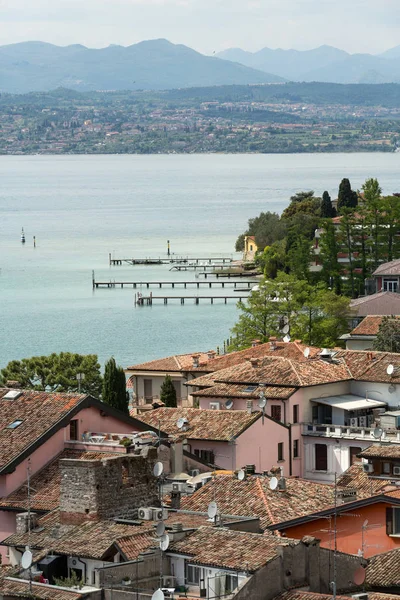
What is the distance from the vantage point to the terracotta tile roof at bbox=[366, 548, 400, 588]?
17.8 m

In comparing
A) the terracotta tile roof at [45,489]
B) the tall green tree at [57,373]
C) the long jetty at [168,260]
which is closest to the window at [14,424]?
the terracotta tile roof at [45,489]

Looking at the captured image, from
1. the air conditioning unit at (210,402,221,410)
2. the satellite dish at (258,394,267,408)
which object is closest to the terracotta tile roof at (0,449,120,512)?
the satellite dish at (258,394,267,408)

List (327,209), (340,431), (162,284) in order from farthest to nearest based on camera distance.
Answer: (162,284) → (327,209) → (340,431)

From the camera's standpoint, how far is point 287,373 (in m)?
35.8

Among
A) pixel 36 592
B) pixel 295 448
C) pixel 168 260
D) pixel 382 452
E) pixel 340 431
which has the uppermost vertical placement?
pixel 36 592

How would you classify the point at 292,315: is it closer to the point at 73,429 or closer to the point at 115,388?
the point at 115,388

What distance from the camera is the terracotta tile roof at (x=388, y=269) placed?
78.9 m

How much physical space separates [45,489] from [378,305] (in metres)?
46.4

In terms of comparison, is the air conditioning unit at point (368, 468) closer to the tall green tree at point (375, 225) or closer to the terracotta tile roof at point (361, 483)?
the terracotta tile roof at point (361, 483)

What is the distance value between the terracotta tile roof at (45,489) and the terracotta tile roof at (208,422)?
611 cm

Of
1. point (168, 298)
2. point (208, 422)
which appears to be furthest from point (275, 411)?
point (168, 298)

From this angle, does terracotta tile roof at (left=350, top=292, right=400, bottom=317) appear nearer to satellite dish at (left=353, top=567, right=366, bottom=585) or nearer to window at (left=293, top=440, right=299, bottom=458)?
window at (left=293, top=440, right=299, bottom=458)

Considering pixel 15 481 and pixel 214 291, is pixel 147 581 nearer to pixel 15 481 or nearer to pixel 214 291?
pixel 15 481

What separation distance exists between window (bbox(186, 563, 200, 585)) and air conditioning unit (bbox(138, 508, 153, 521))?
95.1 inches
